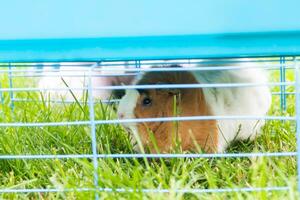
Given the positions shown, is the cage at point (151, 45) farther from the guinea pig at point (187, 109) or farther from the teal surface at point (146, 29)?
the guinea pig at point (187, 109)

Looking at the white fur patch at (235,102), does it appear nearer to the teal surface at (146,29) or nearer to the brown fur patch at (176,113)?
the brown fur patch at (176,113)

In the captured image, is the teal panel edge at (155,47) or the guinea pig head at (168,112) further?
the guinea pig head at (168,112)

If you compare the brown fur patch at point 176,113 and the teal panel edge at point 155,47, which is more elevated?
the teal panel edge at point 155,47

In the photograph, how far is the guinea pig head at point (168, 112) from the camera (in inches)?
61.7

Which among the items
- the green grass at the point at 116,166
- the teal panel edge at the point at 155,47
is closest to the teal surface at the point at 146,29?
the teal panel edge at the point at 155,47

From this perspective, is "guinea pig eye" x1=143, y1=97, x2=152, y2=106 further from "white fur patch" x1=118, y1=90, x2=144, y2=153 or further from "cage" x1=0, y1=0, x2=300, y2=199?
"cage" x1=0, y1=0, x2=300, y2=199

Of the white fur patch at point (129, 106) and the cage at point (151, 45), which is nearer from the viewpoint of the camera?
the cage at point (151, 45)

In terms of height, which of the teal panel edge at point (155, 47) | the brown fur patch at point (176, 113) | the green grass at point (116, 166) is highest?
the teal panel edge at point (155, 47)

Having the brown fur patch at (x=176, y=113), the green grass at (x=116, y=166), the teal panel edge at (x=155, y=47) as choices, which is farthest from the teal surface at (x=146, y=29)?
the brown fur patch at (x=176, y=113)

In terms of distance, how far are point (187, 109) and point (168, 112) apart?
51 millimetres

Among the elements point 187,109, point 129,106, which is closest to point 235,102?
point 187,109

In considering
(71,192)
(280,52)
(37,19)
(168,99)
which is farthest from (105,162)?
(280,52)

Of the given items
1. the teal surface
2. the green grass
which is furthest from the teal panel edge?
the green grass

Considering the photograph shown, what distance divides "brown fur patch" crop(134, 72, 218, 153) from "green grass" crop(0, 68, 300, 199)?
0.06m
